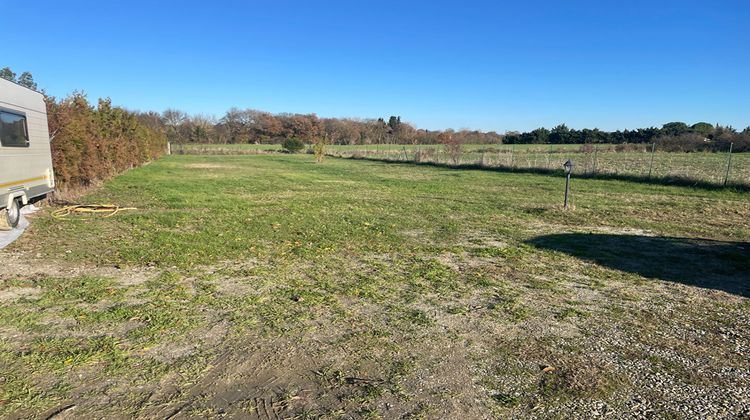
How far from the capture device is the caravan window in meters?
7.86

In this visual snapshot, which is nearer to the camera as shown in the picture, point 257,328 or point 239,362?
point 239,362

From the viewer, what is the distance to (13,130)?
8352 mm

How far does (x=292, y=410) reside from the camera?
2812mm

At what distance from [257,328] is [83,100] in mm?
16891

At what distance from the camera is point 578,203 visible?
13.1 meters

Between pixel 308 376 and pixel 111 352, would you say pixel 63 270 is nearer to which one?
pixel 111 352

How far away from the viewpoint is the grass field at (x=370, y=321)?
296 centimetres

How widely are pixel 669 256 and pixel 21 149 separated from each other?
38.3 ft

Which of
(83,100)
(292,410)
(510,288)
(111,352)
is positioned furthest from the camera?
(83,100)

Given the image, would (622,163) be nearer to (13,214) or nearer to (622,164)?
(622,164)

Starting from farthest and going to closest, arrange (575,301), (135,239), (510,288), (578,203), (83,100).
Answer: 1. (83,100)
2. (578,203)
3. (135,239)
4. (510,288)
5. (575,301)

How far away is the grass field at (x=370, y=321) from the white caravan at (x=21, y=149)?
0.67 metres

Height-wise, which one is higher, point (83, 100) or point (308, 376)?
point (83, 100)

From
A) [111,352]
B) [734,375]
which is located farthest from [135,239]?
[734,375]
